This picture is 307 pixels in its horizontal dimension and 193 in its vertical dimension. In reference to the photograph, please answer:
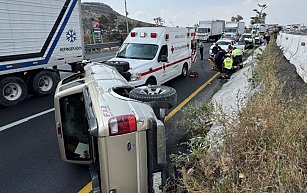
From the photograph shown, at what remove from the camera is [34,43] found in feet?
27.1

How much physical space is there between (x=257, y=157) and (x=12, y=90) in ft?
25.9

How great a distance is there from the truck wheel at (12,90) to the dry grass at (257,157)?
683cm

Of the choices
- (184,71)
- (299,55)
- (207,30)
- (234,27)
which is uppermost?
(234,27)

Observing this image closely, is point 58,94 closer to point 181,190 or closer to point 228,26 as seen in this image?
point 181,190

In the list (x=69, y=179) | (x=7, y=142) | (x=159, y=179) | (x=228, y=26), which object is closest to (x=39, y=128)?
(x=7, y=142)

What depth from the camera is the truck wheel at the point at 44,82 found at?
8.73m

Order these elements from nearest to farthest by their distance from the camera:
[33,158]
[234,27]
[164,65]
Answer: [33,158]
[164,65]
[234,27]

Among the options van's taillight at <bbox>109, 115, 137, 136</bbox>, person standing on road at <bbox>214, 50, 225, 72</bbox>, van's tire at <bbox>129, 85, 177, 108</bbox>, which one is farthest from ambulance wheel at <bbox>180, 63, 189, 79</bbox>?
van's taillight at <bbox>109, 115, 137, 136</bbox>

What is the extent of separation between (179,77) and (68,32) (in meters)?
5.24

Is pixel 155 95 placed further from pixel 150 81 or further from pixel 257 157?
pixel 150 81

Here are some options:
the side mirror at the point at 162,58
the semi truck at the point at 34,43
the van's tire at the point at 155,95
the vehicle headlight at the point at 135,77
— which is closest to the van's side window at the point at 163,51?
the side mirror at the point at 162,58

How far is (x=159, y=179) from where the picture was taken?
2576mm

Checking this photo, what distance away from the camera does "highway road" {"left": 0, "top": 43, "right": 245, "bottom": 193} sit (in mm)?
3887

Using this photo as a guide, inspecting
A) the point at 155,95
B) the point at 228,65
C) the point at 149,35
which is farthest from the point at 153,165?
the point at 228,65
